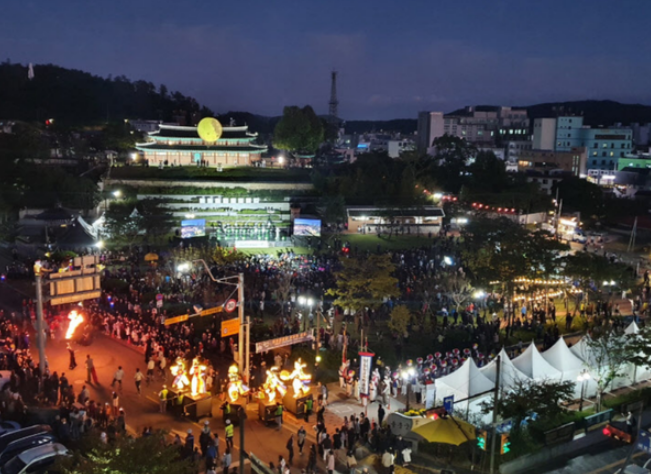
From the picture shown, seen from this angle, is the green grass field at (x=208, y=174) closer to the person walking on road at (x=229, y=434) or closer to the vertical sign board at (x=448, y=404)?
the vertical sign board at (x=448, y=404)

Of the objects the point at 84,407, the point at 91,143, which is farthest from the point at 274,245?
the point at 91,143

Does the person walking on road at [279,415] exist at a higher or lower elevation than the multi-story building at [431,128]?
lower

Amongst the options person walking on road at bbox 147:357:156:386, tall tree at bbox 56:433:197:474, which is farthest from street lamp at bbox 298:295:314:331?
tall tree at bbox 56:433:197:474

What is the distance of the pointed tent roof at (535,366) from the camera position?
16656 mm

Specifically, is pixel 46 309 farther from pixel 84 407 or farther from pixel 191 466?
pixel 191 466

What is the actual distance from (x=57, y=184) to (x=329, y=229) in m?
21.0

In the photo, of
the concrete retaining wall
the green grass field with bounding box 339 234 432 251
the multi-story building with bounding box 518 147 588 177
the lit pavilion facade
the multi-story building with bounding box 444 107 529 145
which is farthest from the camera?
the multi-story building with bounding box 444 107 529 145

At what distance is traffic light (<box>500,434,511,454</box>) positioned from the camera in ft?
44.7

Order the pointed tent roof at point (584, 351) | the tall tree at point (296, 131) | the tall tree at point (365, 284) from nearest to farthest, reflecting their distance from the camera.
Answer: the pointed tent roof at point (584, 351) → the tall tree at point (365, 284) → the tall tree at point (296, 131)

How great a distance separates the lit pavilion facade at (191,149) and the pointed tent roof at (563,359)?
3784 cm

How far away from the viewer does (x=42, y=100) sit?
81.6 metres

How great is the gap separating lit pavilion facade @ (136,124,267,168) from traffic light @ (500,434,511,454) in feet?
132

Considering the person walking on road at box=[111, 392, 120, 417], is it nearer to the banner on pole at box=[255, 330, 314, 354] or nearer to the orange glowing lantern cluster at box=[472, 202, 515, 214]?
the banner on pole at box=[255, 330, 314, 354]

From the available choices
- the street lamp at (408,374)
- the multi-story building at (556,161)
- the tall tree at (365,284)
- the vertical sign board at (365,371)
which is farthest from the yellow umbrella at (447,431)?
the multi-story building at (556,161)
